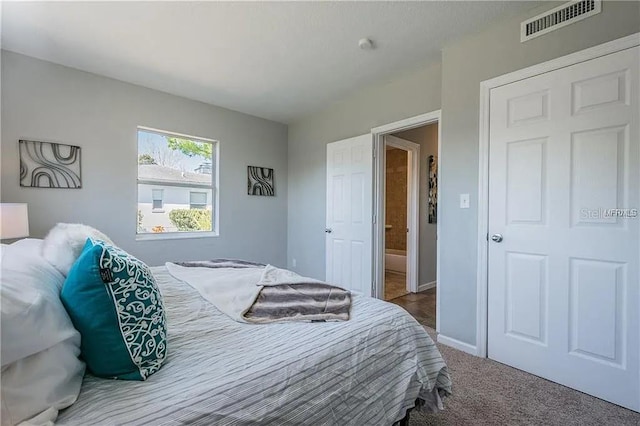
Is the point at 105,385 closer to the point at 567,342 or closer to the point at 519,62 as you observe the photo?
the point at 567,342

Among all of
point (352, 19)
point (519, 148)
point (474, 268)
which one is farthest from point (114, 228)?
point (519, 148)

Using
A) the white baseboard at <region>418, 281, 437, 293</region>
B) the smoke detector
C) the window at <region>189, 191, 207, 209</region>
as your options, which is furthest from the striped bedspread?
the white baseboard at <region>418, 281, 437, 293</region>

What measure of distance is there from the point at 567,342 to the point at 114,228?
400 cm

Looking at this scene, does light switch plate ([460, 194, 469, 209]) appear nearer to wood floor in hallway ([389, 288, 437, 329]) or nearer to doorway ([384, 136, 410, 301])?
wood floor in hallway ([389, 288, 437, 329])

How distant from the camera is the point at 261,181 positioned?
169 inches

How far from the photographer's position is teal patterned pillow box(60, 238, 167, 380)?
803 mm

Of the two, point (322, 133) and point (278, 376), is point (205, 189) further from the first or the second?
point (278, 376)

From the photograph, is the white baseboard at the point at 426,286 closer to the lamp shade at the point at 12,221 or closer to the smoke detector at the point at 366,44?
the smoke detector at the point at 366,44

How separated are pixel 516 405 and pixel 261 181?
11.9 ft

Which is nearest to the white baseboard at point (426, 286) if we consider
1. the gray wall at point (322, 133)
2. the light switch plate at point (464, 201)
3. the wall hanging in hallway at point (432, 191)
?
the wall hanging in hallway at point (432, 191)

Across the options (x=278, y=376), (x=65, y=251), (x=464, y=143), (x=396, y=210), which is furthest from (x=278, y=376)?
(x=396, y=210)

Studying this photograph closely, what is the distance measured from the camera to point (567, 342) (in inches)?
73.5

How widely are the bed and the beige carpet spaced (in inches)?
16.4

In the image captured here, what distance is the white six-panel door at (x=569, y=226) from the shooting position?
1.67m
